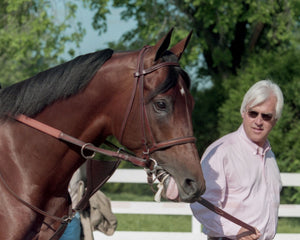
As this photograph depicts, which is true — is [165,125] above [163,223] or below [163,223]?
above

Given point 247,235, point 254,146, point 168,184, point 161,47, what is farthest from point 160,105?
point 247,235

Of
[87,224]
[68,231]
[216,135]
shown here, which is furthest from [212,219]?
[216,135]

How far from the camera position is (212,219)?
350 cm

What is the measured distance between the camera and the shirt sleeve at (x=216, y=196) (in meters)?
3.47

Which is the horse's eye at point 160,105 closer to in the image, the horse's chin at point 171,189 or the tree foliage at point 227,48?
the horse's chin at point 171,189

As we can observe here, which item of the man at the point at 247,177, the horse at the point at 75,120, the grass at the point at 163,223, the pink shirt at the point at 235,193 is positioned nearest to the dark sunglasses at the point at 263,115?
the man at the point at 247,177

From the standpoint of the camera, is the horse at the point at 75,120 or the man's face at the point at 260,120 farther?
the man's face at the point at 260,120

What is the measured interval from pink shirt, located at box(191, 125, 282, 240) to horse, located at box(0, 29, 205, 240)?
52 centimetres

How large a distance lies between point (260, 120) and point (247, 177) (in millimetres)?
409

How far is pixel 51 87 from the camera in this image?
3.24m

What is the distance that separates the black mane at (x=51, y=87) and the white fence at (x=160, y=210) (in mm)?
4535

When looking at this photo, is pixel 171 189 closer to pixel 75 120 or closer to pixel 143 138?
pixel 143 138

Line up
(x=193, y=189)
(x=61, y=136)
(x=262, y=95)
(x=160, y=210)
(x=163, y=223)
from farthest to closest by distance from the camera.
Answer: (x=163, y=223)
(x=160, y=210)
(x=262, y=95)
(x=61, y=136)
(x=193, y=189)

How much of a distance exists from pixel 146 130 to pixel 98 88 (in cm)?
40
